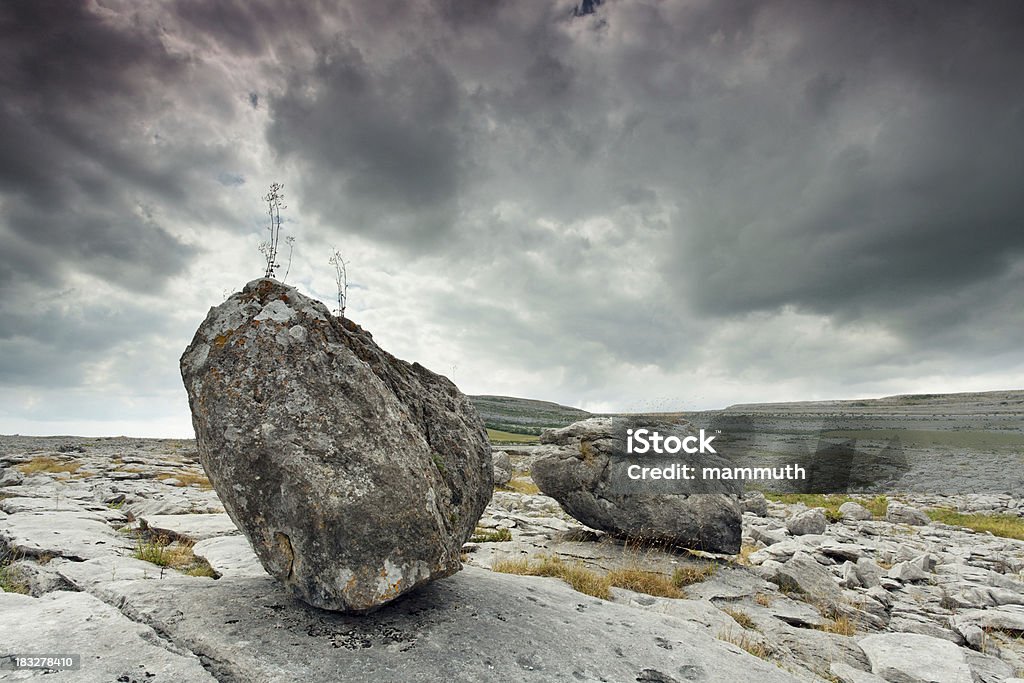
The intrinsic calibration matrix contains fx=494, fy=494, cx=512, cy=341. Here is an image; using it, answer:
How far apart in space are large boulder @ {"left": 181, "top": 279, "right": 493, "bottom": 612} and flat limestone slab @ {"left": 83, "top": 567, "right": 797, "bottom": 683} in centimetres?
43

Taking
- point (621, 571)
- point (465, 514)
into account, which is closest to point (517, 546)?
point (621, 571)

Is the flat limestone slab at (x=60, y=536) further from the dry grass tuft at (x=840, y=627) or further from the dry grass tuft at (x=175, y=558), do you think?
the dry grass tuft at (x=840, y=627)

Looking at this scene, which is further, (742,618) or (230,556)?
(742,618)

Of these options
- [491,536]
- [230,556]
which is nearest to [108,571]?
[230,556]

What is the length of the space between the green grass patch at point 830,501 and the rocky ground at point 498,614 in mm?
13524

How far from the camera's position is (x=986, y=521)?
27531 mm

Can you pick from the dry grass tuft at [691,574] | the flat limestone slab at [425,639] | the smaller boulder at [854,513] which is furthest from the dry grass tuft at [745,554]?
the smaller boulder at [854,513]

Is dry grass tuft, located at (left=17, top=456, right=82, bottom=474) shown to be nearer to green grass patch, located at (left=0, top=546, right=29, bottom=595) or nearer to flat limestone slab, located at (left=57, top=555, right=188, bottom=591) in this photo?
green grass patch, located at (left=0, top=546, right=29, bottom=595)

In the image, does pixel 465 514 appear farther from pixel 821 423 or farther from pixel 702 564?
pixel 821 423

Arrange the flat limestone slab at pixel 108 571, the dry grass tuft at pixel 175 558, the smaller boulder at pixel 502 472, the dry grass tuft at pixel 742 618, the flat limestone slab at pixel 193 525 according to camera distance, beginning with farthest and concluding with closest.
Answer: the smaller boulder at pixel 502 472, the flat limestone slab at pixel 193 525, the dry grass tuft at pixel 742 618, the dry grass tuft at pixel 175 558, the flat limestone slab at pixel 108 571

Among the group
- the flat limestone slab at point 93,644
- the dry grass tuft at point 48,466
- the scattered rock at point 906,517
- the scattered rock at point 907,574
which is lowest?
the scattered rock at point 906,517

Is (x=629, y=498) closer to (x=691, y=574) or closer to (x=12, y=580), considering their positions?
(x=691, y=574)

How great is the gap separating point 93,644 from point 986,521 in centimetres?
3869

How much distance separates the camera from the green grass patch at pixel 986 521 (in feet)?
78.6
